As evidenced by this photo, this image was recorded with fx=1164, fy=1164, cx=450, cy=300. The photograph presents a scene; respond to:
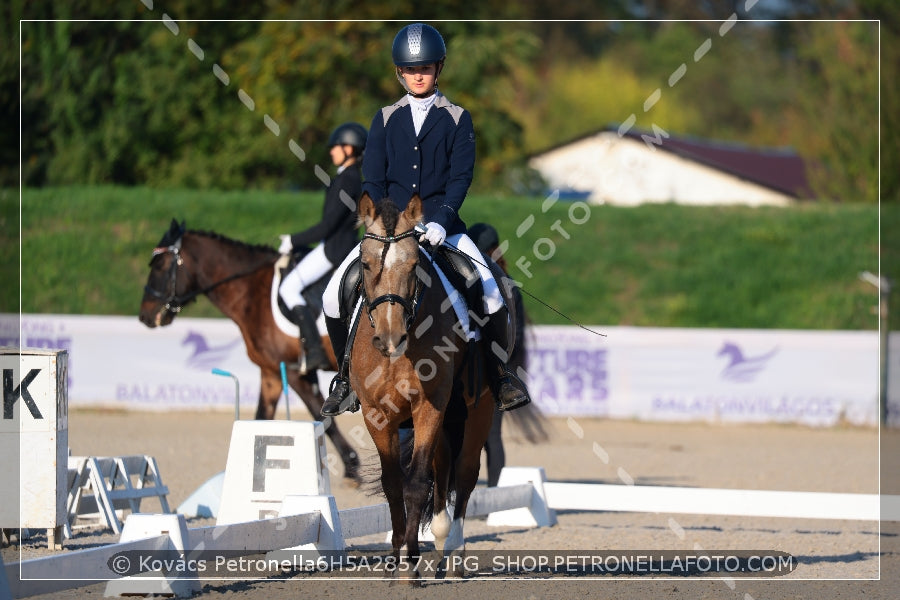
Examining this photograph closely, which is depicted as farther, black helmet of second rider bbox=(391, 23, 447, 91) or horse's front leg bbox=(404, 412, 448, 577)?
black helmet of second rider bbox=(391, 23, 447, 91)

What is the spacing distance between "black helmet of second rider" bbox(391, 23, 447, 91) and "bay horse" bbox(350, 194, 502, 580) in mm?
953

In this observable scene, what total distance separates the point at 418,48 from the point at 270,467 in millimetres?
2659

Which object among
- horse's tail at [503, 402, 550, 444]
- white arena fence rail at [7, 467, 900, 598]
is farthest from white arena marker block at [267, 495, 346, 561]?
horse's tail at [503, 402, 550, 444]

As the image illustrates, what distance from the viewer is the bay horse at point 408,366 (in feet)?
17.4

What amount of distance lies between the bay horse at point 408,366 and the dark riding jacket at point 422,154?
1.89 feet

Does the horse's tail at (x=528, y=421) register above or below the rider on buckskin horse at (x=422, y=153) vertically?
below

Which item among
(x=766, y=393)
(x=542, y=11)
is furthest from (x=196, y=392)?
(x=542, y=11)

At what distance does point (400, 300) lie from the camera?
523 cm

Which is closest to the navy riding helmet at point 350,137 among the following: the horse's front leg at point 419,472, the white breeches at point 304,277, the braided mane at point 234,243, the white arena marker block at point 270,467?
the white breeches at point 304,277

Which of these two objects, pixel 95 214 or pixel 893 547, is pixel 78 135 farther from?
pixel 893 547

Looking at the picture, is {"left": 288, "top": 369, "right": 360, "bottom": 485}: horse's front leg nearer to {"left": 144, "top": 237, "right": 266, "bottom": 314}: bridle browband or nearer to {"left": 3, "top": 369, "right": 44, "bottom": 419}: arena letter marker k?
{"left": 144, "top": 237, "right": 266, "bottom": 314}: bridle browband

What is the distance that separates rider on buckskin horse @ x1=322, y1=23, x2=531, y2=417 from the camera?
6.04 metres

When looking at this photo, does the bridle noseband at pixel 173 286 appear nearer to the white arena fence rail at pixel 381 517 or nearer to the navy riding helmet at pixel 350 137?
the navy riding helmet at pixel 350 137

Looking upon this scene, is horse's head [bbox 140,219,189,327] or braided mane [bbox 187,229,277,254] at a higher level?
braided mane [bbox 187,229,277,254]
